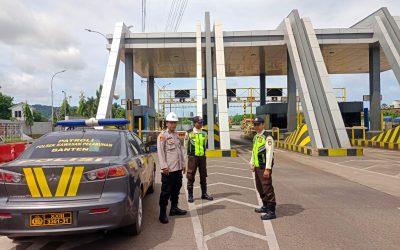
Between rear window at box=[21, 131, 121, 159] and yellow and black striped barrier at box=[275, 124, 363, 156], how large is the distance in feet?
41.3

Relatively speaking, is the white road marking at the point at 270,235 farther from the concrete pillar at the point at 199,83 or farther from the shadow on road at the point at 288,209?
the concrete pillar at the point at 199,83

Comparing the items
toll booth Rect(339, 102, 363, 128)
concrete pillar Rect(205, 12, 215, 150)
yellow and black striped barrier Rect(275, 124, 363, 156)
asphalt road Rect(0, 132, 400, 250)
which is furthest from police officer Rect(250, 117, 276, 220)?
toll booth Rect(339, 102, 363, 128)

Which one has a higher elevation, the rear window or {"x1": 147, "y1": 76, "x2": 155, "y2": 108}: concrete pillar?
{"x1": 147, "y1": 76, "x2": 155, "y2": 108}: concrete pillar

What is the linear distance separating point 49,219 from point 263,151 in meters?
3.36

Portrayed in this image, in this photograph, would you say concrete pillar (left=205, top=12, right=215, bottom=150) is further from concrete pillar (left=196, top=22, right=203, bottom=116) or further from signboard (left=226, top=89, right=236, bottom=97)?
signboard (left=226, top=89, right=236, bottom=97)

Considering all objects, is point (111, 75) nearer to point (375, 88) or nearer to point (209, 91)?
point (209, 91)

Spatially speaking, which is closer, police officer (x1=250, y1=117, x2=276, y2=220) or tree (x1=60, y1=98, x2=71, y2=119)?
police officer (x1=250, y1=117, x2=276, y2=220)

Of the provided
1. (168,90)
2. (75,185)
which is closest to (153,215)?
(75,185)

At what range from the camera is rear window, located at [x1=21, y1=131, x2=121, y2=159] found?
195 inches

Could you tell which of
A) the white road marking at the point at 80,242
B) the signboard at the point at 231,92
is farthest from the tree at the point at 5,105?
the white road marking at the point at 80,242

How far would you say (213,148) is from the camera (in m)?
17.2

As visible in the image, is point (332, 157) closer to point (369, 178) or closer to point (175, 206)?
point (369, 178)

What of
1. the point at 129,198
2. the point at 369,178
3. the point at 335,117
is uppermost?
the point at 335,117

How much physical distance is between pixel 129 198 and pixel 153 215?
1.74 meters
